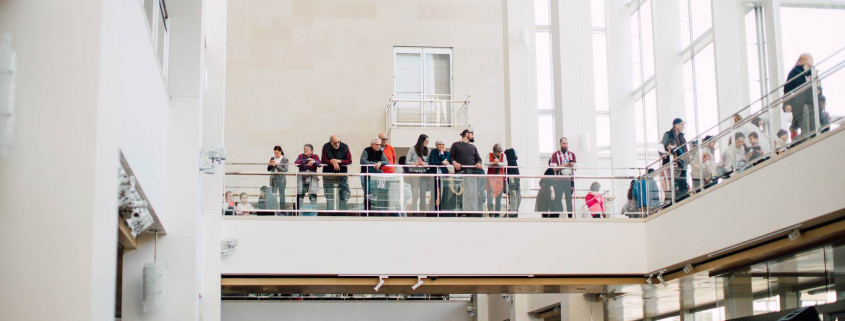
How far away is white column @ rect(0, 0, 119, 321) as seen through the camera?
22.6 ft

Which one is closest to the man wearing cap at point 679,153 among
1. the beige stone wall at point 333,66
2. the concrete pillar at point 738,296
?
the concrete pillar at point 738,296

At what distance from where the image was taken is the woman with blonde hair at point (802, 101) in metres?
12.1

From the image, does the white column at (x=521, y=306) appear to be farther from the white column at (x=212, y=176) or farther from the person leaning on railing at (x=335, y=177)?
the white column at (x=212, y=176)

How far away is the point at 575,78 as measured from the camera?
2298cm

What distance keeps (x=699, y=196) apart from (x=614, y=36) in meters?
10.6

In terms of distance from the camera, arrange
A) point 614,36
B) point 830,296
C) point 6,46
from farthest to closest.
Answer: point 614,36 < point 830,296 < point 6,46

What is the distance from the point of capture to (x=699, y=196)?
15.6 metres

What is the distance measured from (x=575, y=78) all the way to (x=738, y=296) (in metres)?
8.13

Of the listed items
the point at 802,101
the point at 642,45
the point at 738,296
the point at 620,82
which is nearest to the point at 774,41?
the point at 738,296

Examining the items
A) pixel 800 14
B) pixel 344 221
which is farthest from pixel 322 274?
pixel 800 14

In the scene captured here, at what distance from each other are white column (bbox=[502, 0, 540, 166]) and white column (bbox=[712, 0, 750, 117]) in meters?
7.23

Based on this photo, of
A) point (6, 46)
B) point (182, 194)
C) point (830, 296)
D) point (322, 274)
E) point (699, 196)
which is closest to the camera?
point (6, 46)

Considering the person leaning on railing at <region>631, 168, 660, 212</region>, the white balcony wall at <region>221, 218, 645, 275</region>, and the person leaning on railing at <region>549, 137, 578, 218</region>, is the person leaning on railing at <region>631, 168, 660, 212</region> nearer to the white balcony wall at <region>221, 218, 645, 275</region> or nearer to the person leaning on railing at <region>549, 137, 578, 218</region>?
the white balcony wall at <region>221, 218, 645, 275</region>

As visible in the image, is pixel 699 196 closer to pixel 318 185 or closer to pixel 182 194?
pixel 318 185
